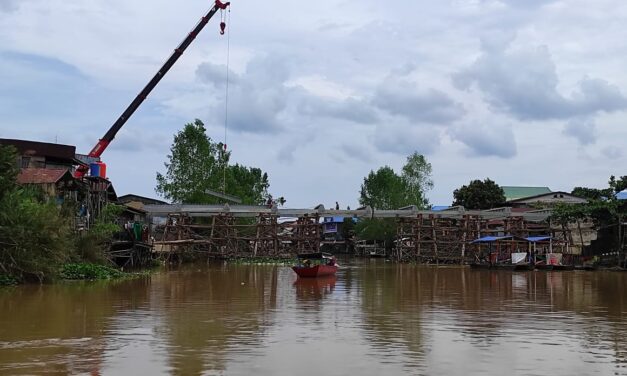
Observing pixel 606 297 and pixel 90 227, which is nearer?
pixel 606 297

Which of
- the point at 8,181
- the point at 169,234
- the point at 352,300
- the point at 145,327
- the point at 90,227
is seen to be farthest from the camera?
the point at 169,234

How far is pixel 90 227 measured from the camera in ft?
125

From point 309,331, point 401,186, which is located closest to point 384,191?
point 401,186

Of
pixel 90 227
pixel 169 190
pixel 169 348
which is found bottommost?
pixel 169 348

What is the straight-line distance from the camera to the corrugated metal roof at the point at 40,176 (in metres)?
36.4

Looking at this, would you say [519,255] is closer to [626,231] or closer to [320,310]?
[626,231]

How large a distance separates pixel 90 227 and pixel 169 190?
1113 inches

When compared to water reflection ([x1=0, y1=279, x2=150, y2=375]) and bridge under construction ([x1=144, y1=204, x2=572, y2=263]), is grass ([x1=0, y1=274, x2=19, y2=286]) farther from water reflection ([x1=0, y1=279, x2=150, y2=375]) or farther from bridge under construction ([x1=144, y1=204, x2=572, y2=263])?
bridge under construction ([x1=144, y1=204, x2=572, y2=263])

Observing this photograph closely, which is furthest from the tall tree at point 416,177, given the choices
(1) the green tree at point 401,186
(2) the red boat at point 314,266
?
(2) the red boat at point 314,266

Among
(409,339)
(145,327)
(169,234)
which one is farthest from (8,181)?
(169,234)

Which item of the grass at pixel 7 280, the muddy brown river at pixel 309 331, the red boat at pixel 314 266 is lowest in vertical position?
the muddy brown river at pixel 309 331

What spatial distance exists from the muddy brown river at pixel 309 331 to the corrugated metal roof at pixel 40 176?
995 cm

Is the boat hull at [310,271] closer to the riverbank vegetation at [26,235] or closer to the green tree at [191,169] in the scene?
the riverbank vegetation at [26,235]

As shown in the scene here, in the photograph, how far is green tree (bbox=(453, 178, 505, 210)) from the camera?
77.4 m
